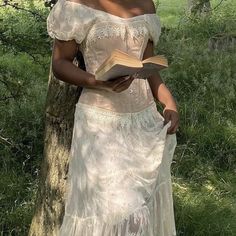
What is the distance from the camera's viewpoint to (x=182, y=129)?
218 inches

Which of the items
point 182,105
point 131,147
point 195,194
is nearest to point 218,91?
point 182,105

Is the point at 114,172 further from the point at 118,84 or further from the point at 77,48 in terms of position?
the point at 77,48

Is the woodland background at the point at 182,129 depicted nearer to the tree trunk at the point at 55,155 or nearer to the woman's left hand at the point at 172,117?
the tree trunk at the point at 55,155

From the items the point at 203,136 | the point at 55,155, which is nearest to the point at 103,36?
the point at 55,155

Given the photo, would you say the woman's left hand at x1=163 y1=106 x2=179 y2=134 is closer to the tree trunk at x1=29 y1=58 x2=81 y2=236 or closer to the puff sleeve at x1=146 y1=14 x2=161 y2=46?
the puff sleeve at x1=146 y1=14 x2=161 y2=46

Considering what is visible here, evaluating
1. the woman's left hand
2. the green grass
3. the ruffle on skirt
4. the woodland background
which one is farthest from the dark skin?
the green grass

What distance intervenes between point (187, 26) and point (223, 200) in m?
4.66

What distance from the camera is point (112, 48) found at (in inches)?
107

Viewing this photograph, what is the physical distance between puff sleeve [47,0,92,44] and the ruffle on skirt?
0.34 meters

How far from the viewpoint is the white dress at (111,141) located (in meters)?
2.68

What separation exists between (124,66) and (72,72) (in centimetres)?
34

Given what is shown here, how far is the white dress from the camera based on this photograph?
2684 mm

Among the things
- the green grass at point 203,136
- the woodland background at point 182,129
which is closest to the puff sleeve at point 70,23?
the woodland background at point 182,129

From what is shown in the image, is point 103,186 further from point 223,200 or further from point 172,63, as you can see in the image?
point 172,63
